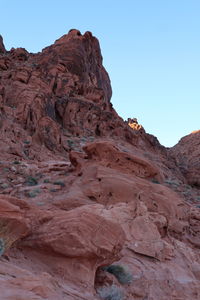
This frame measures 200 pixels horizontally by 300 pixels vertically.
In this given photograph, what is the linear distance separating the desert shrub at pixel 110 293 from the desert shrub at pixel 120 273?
707mm

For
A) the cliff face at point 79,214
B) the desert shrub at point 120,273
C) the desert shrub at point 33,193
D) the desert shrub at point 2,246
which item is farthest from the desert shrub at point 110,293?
the desert shrub at point 33,193

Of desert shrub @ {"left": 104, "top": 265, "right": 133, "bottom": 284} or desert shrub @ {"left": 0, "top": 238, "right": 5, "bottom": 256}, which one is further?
desert shrub @ {"left": 104, "top": 265, "right": 133, "bottom": 284}

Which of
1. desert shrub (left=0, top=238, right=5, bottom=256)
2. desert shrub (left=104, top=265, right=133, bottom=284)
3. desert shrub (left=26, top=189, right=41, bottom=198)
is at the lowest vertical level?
desert shrub (left=104, top=265, right=133, bottom=284)

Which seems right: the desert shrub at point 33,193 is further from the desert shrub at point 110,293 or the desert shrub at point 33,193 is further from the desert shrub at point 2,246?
the desert shrub at point 2,246

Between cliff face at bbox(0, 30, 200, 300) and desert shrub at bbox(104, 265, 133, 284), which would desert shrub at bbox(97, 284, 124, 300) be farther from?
desert shrub at bbox(104, 265, 133, 284)

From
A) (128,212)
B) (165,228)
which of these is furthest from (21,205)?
(165,228)

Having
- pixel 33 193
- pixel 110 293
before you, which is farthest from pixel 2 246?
pixel 33 193

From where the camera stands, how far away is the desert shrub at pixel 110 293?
5.18 meters

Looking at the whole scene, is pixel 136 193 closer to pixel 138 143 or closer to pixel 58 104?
pixel 58 104

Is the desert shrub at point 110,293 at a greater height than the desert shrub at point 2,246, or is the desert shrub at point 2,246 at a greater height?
the desert shrub at point 2,246

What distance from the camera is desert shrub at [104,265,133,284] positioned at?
634cm

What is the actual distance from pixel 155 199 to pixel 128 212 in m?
2.36

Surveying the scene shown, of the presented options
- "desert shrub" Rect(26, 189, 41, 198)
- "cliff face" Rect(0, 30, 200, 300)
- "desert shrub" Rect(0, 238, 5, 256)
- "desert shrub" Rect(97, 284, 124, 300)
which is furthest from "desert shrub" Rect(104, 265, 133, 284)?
"desert shrub" Rect(26, 189, 41, 198)

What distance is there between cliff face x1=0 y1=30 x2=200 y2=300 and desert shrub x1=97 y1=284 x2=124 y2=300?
23mm
